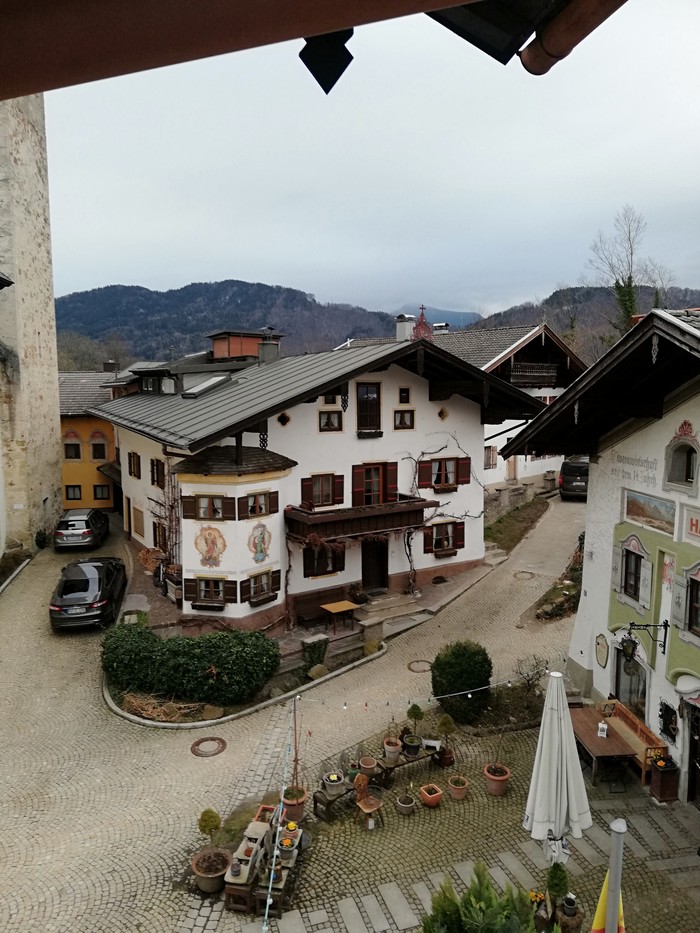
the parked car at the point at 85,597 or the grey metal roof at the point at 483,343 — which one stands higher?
the grey metal roof at the point at 483,343

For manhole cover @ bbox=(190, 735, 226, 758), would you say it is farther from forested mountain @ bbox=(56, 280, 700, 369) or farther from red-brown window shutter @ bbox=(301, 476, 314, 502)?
forested mountain @ bbox=(56, 280, 700, 369)

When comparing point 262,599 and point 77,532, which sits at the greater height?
point 77,532

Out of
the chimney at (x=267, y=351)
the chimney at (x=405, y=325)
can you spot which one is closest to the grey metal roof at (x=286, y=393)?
the chimney at (x=267, y=351)

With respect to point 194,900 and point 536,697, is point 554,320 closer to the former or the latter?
point 536,697

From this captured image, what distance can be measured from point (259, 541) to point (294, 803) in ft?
28.8

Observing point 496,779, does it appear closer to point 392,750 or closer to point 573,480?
point 392,750

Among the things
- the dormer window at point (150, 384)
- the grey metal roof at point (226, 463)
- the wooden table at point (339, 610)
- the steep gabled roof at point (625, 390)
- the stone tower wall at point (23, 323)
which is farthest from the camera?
the dormer window at point (150, 384)

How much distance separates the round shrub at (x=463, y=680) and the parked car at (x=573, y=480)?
72.0 ft

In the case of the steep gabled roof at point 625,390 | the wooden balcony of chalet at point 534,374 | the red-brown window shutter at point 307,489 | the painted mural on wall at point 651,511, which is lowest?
the red-brown window shutter at point 307,489

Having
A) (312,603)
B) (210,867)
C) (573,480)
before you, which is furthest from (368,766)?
(573,480)

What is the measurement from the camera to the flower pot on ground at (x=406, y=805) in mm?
12031

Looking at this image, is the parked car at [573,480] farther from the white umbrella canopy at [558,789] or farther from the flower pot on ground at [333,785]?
the white umbrella canopy at [558,789]

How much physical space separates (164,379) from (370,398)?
10249 millimetres

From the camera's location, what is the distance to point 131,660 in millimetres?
16578
